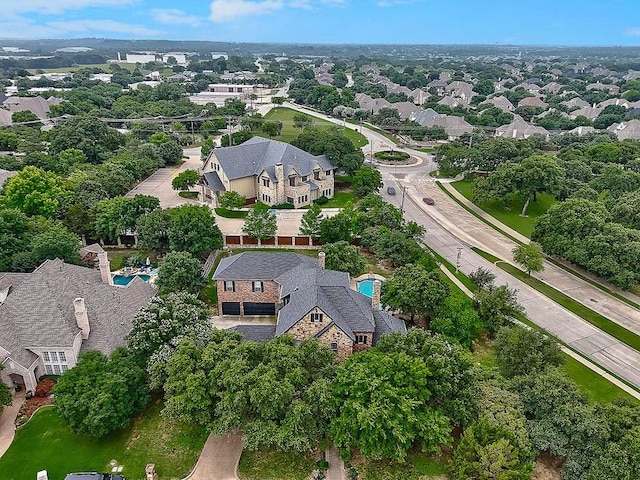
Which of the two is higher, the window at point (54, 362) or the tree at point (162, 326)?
the tree at point (162, 326)

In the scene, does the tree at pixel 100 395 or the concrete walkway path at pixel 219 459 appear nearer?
the concrete walkway path at pixel 219 459

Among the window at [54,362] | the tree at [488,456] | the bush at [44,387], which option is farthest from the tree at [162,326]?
the tree at [488,456]

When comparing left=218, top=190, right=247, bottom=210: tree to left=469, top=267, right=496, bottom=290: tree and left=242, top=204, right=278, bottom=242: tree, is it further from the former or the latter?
left=469, top=267, right=496, bottom=290: tree

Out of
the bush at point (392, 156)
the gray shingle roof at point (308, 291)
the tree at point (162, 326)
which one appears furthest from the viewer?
the bush at point (392, 156)

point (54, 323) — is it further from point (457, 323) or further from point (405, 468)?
Result: point (457, 323)

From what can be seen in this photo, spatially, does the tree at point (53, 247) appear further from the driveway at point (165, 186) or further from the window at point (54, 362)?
the driveway at point (165, 186)

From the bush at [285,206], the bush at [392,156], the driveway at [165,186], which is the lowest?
the bush at [285,206]

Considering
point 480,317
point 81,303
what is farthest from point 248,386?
point 480,317
